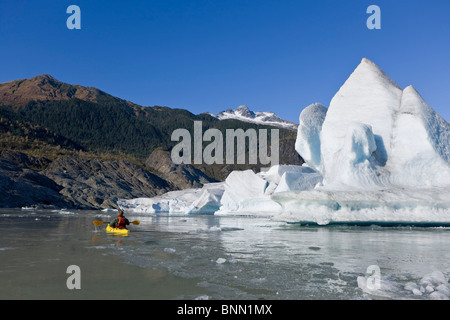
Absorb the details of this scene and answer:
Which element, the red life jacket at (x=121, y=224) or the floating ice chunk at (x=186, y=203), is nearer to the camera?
the red life jacket at (x=121, y=224)

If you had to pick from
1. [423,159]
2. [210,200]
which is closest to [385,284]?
[423,159]

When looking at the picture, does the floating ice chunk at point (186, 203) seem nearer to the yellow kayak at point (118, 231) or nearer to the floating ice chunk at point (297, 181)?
the floating ice chunk at point (297, 181)

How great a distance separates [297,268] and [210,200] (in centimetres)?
3577

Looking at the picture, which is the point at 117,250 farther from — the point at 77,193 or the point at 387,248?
the point at 77,193

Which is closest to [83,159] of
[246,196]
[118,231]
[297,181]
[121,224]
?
[246,196]

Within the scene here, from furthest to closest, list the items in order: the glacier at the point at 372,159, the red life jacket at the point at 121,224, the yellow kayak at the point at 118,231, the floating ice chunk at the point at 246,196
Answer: the floating ice chunk at the point at 246,196, the glacier at the point at 372,159, the red life jacket at the point at 121,224, the yellow kayak at the point at 118,231

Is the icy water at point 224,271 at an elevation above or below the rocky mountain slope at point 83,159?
below

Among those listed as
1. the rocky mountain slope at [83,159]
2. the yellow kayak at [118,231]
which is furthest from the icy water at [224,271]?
the rocky mountain slope at [83,159]

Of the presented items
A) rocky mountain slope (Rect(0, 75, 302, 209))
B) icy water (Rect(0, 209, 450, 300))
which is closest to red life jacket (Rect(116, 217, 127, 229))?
icy water (Rect(0, 209, 450, 300))

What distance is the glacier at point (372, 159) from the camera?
1694cm

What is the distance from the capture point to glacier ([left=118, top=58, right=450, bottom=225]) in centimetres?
1694

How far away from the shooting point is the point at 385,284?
5.67 meters

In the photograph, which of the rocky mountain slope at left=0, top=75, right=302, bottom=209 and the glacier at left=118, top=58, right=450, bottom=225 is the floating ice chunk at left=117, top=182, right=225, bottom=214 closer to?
the rocky mountain slope at left=0, top=75, right=302, bottom=209

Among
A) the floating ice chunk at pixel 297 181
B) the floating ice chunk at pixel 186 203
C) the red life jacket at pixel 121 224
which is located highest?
the floating ice chunk at pixel 297 181
